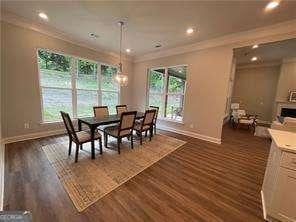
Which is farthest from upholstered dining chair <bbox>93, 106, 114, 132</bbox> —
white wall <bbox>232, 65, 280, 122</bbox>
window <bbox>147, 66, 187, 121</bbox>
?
white wall <bbox>232, 65, 280, 122</bbox>

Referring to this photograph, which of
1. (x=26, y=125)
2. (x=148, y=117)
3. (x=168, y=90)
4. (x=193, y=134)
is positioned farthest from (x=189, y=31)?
(x=26, y=125)

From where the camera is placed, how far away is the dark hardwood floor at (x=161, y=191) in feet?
5.56

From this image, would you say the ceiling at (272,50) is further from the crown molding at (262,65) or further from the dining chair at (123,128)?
the dining chair at (123,128)

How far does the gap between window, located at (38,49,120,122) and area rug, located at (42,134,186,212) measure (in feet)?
4.08

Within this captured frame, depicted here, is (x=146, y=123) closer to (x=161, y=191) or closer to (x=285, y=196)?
(x=161, y=191)

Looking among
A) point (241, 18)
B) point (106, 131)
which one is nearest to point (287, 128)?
point (241, 18)

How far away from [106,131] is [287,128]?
Answer: 378 centimetres

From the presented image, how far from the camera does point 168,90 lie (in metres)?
5.55

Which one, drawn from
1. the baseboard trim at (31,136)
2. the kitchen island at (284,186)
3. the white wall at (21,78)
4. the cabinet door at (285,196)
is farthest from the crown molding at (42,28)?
the cabinet door at (285,196)

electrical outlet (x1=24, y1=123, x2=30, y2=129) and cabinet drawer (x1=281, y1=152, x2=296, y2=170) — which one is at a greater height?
cabinet drawer (x1=281, y1=152, x2=296, y2=170)

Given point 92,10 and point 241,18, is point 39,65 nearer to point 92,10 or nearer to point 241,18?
point 92,10

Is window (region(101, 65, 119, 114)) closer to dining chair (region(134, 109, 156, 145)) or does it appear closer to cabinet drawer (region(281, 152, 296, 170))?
dining chair (region(134, 109, 156, 145))

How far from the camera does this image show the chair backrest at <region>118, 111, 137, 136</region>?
10.2 feet

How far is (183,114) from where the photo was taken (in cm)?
497
